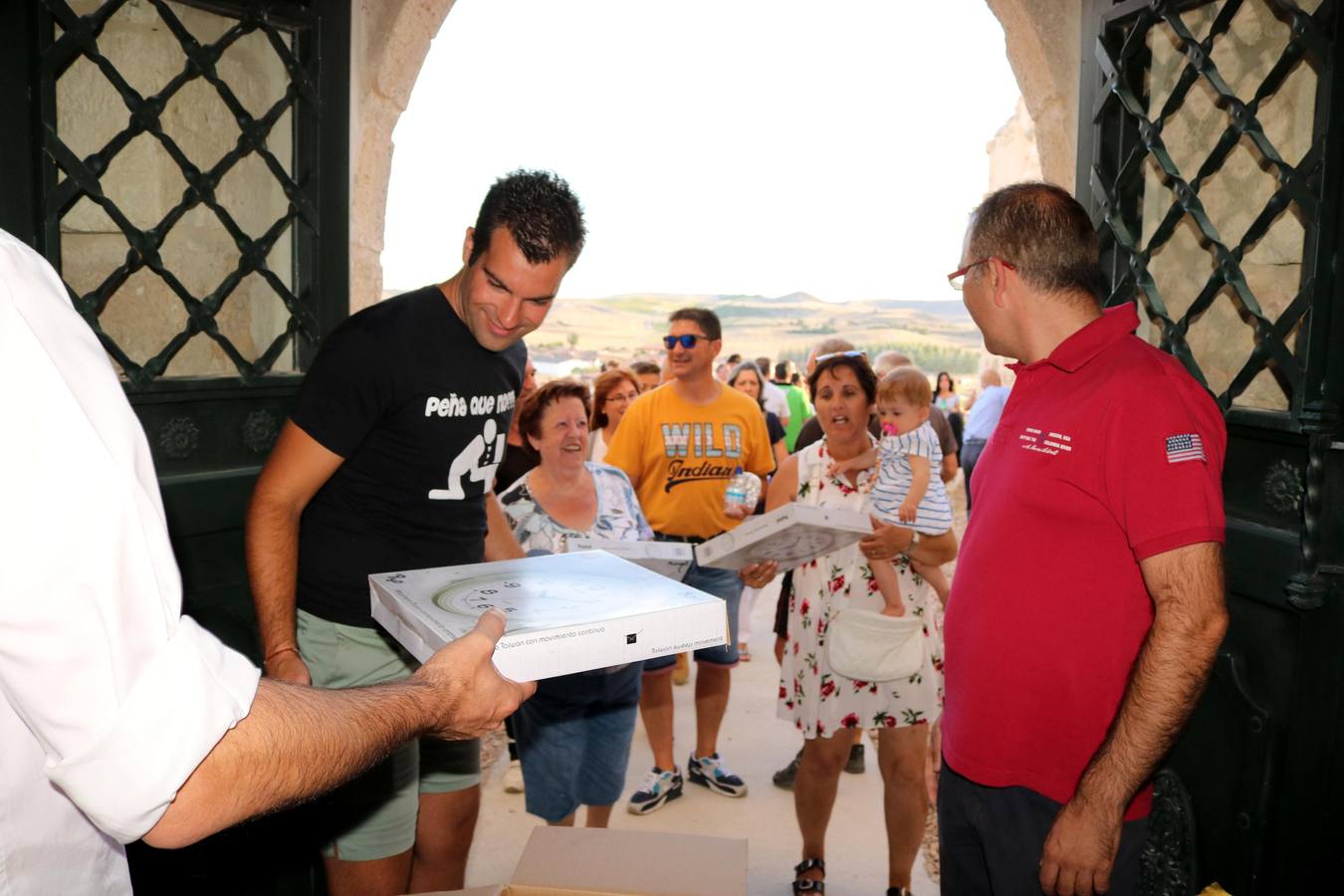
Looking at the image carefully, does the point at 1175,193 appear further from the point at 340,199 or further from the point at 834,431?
the point at 340,199

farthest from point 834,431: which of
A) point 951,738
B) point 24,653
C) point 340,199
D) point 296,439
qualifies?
point 24,653

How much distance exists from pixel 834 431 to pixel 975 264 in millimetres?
1586

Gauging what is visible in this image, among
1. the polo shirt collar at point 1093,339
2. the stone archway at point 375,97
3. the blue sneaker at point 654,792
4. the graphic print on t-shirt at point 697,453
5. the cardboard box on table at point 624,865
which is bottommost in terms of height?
the blue sneaker at point 654,792

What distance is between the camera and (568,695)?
2.95m

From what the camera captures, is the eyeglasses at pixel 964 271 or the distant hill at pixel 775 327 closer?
the eyeglasses at pixel 964 271

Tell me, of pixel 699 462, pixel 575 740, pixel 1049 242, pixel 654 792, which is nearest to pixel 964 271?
pixel 1049 242

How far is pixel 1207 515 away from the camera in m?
1.69

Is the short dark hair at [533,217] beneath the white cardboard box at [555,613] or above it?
above

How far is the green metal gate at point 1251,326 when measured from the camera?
2.13 m

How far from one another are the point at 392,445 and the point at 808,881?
2228 millimetres

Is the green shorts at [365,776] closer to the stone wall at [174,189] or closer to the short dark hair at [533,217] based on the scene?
the short dark hair at [533,217]

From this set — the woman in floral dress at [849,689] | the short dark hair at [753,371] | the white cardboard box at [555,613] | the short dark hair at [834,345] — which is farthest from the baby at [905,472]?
the short dark hair at [753,371]

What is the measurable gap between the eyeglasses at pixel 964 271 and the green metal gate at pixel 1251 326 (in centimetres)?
73

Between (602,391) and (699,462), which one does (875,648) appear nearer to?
(699,462)
